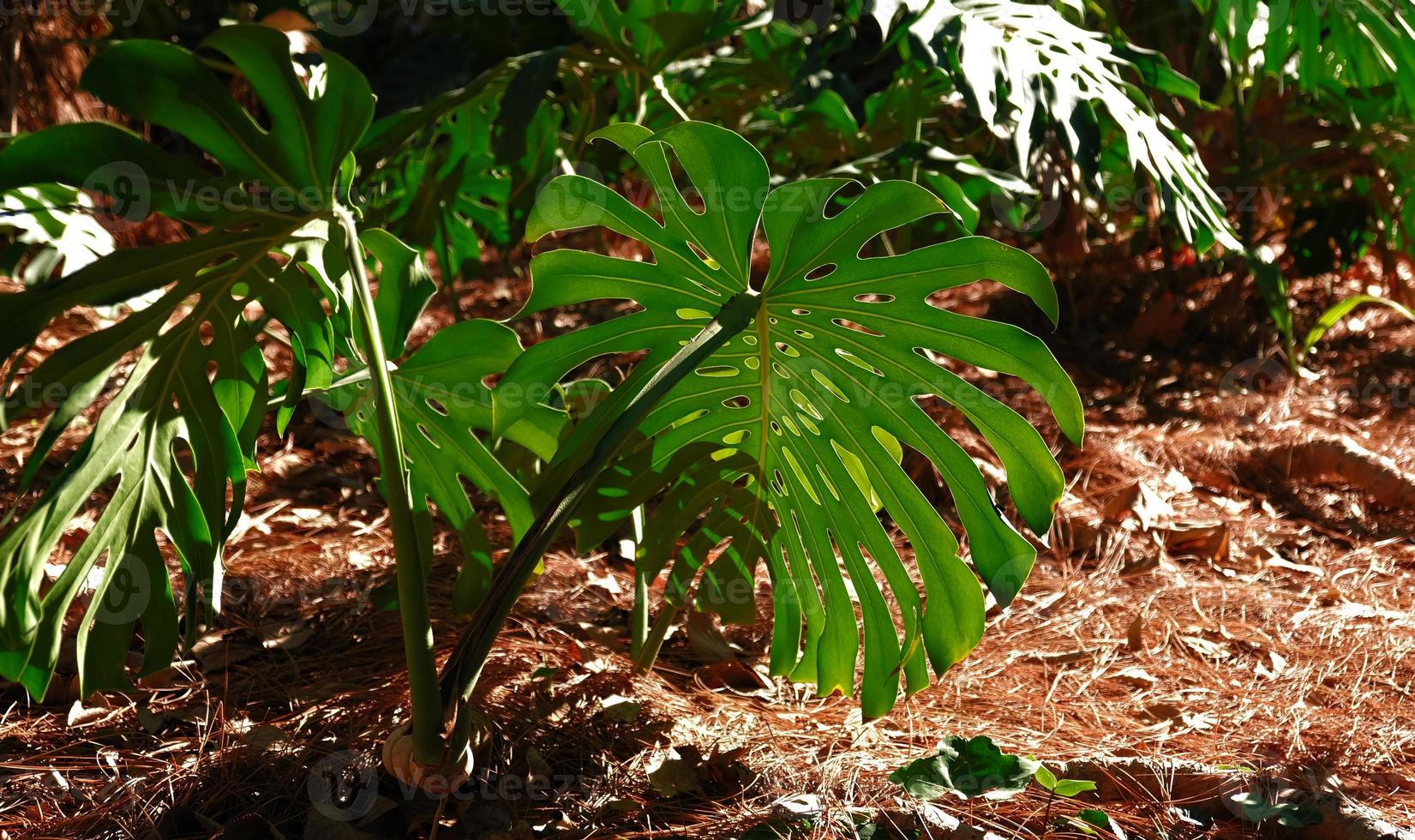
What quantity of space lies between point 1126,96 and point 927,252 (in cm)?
98

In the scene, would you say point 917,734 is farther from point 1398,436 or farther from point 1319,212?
point 1319,212

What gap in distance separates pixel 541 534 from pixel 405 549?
152 millimetres

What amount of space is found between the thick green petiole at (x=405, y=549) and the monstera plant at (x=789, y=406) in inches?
1.4

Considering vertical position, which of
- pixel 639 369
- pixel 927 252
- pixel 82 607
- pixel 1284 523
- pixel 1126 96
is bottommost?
pixel 1284 523

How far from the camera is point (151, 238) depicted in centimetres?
339

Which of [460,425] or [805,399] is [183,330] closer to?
[460,425]

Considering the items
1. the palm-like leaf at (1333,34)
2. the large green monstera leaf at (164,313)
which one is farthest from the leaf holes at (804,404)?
the palm-like leaf at (1333,34)

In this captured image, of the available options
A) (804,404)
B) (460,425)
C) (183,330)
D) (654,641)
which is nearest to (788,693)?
(654,641)

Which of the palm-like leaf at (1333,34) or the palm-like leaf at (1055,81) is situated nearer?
the palm-like leaf at (1055,81)

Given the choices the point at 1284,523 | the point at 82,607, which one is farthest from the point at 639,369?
the point at 1284,523

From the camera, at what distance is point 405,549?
1101 millimetres

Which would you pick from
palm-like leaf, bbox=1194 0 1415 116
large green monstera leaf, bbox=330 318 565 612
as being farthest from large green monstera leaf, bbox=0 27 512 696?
palm-like leaf, bbox=1194 0 1415 116

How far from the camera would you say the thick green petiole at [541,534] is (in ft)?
3.57

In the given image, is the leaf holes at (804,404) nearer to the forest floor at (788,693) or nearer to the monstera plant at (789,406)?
the monstera plant at (789,406)
